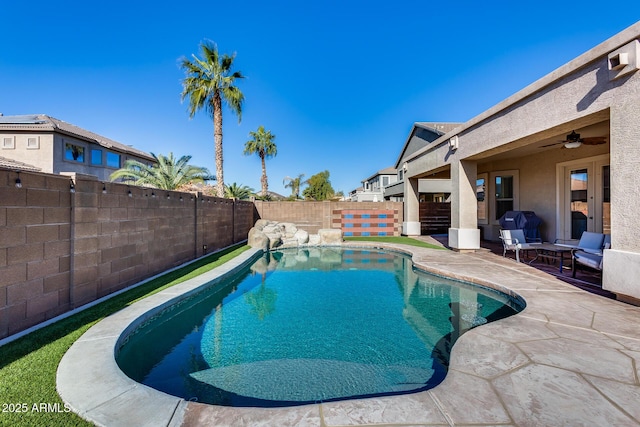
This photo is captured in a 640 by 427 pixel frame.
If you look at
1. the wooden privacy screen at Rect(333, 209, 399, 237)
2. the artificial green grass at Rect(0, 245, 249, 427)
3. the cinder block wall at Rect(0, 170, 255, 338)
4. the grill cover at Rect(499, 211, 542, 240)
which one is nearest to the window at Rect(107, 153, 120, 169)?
the wooden privacy screen at Rect(333, 209, 399, 237)

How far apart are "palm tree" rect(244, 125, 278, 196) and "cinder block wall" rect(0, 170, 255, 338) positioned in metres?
19.9

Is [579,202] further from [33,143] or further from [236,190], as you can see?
[33,143]

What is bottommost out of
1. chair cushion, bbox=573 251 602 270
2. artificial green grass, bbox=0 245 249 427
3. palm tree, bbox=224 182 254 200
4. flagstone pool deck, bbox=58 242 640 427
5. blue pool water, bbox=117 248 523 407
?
blue pool water, bbox=117 248 523 407

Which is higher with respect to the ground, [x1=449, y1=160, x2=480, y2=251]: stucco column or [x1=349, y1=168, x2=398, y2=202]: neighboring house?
[x1=349, y1=168, x2=398, y2=202]: neighboring house

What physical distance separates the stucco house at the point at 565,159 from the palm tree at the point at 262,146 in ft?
52.5

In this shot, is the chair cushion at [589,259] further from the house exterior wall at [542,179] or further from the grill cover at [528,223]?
the house exterior wall at [542,179]

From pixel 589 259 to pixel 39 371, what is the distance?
8703 mm

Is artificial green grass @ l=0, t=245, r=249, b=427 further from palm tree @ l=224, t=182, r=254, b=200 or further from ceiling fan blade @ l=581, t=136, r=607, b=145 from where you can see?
palm tree @ l=224, t=182, r=254, b=200

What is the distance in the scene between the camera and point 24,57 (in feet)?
44.5

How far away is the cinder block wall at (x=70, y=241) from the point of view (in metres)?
3.23

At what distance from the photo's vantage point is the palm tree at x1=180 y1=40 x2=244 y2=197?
12992 millimetres

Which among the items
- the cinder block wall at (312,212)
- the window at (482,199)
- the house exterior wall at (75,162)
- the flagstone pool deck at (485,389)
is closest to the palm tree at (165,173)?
the cinder block wall at (312,212)

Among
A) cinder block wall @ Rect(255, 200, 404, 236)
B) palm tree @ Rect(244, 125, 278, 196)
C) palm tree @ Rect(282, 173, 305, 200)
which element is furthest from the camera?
palm tree @ Rect(282, 173, 305, 200)

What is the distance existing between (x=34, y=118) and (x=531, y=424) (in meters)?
28.2
